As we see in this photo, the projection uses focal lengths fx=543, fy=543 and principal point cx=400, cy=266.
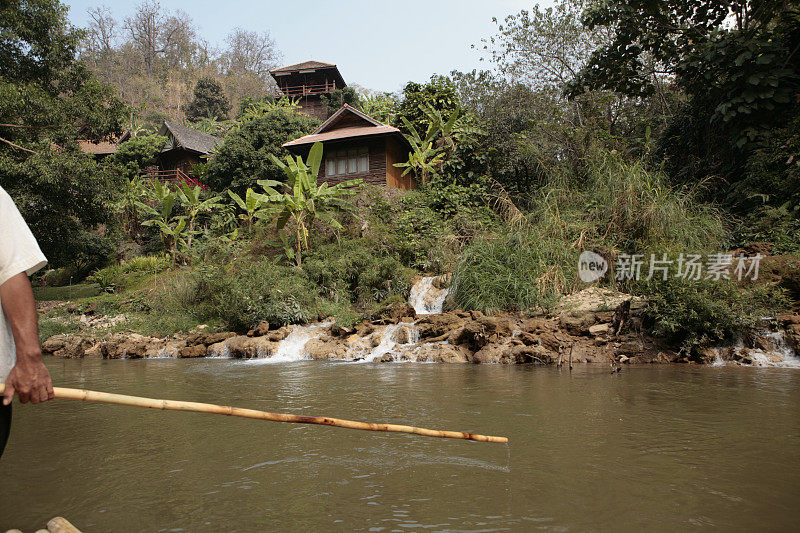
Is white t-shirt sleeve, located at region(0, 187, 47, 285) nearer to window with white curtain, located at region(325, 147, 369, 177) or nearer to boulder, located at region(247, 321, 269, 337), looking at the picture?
boulder, located at region(247, 321, 269, 337)

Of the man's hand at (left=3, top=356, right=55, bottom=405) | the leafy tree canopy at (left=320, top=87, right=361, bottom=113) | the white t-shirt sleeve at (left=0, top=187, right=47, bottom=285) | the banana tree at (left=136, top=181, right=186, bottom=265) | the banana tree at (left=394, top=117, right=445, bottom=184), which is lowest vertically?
the man's hand at (left=3, top=356, right=55, bottom=405)

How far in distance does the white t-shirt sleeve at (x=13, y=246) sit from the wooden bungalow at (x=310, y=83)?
33569 millimetres

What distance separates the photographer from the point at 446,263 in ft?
46.8

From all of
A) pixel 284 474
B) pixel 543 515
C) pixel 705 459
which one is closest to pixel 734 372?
pixel 705 459

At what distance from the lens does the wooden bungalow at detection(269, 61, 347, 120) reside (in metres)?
34.7

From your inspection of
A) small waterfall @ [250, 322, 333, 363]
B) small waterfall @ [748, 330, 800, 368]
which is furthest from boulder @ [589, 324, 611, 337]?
small waterfall @ [250, 322, 333, 363]

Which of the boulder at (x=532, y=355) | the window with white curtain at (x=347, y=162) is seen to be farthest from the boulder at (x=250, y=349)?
the window with white curtain at (x=347, y=162)

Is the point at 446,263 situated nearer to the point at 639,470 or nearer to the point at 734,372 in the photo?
the point at 734,372

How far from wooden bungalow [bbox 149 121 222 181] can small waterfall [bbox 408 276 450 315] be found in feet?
58.7

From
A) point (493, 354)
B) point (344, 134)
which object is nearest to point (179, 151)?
point (344, 134)

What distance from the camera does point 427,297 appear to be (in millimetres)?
13516

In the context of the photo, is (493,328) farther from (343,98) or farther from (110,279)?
(343,98)

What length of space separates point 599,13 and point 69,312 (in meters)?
17.1

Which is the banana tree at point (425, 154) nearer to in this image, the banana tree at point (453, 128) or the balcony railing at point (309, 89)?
the banana tree at point (453, 128)
